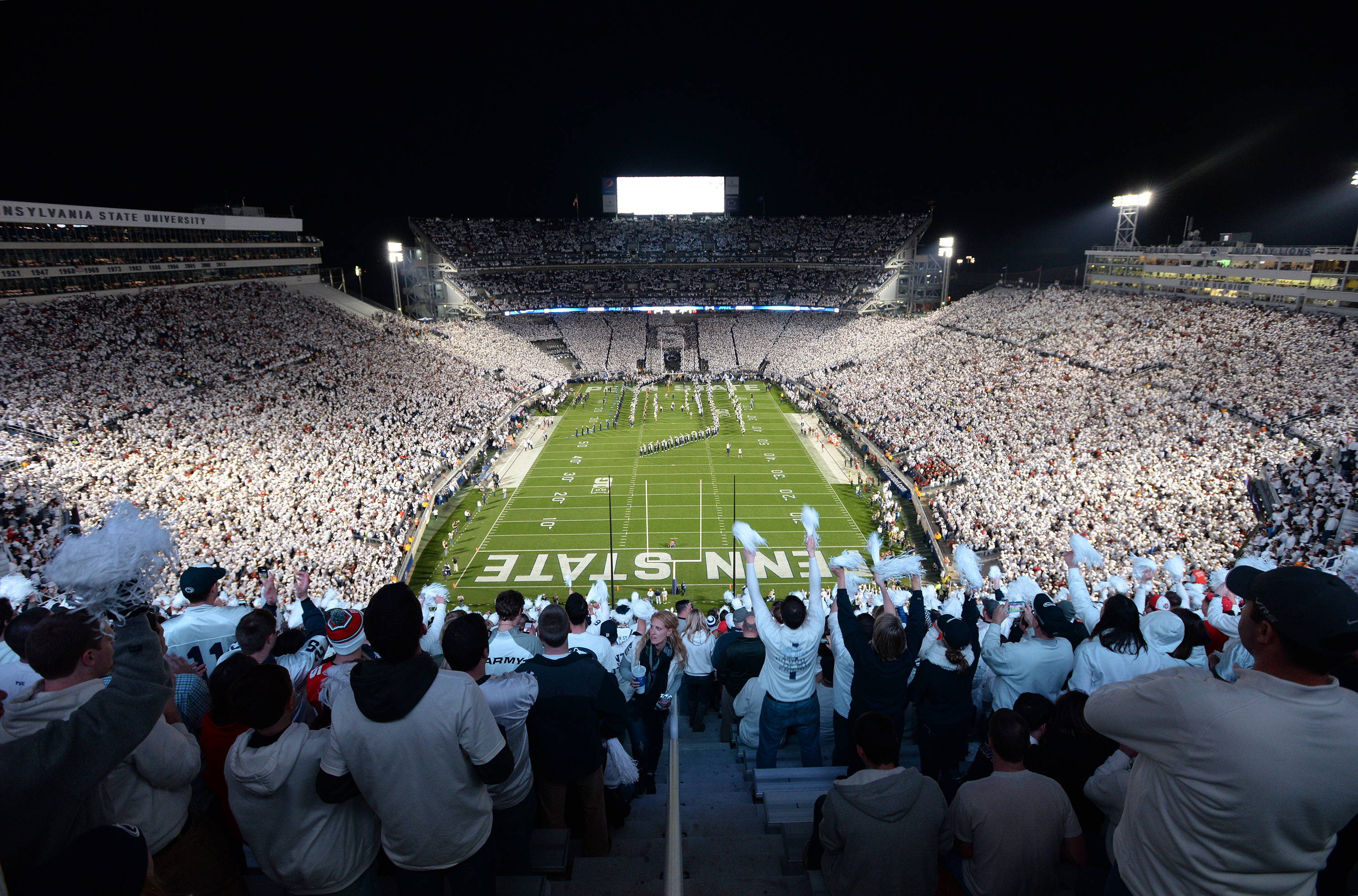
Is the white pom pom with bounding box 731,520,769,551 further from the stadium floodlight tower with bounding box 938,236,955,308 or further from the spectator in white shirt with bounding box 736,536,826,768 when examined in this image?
the stadium floodlight tower with bounding box 938,236,955,308

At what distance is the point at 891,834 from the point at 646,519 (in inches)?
721

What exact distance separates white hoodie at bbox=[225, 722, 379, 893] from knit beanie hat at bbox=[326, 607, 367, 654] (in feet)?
3.12

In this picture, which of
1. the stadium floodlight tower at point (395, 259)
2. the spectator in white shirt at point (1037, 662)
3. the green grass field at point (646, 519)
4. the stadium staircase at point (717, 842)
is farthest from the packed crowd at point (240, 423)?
the stadium floodlight tower at point (395, 259)

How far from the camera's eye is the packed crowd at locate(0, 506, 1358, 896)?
161cm

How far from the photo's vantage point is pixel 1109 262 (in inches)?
1646

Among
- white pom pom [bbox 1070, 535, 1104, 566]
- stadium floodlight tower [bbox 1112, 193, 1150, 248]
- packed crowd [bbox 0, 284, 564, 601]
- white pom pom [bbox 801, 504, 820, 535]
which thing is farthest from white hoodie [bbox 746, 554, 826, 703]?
stadium floodlight tower [bbox 1112, 193, 1150, 248]

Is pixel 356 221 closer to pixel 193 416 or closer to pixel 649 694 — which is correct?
pixel 193 416

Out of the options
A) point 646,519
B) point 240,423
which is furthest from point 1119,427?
point 240,423

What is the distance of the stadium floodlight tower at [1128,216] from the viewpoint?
40.6 meters

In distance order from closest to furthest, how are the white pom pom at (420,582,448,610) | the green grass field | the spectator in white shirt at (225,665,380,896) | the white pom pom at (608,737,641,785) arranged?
the spectator in white shirt at (225,665,380,896) < the white pom pom at (608,737,641,785) < the white pom pom at (420,582,448,610) < the green grass field

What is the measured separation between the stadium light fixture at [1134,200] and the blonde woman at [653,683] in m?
48.4

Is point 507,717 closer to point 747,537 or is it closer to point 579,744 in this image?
point 579,744

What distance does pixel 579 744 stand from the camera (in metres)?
3.13

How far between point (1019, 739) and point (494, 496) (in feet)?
70.3
